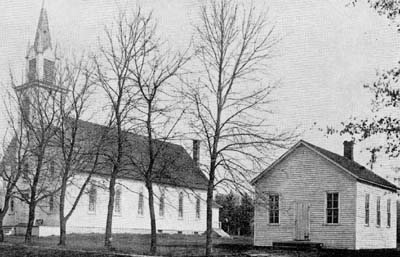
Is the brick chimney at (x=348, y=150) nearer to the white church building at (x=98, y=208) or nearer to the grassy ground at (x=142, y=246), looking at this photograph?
the grassy ground at (x=142, y=246)

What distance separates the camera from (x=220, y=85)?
883 inches

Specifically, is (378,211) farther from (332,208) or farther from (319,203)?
(319,203)

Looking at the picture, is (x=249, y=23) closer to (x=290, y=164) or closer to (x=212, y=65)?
(x=212, y=65)

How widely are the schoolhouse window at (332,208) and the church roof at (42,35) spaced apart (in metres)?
29.2

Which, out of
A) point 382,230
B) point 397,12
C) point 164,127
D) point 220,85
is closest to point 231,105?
point 220,85

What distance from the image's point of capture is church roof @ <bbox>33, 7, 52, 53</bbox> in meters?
48.4

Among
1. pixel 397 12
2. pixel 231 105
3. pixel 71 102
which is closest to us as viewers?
pixel 397 12

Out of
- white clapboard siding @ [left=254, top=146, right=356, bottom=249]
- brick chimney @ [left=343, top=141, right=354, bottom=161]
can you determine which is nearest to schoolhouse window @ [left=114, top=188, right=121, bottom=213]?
white clapboard siding @ [left=254, top=146, right=356, bottom=249]

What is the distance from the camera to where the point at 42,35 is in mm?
49688

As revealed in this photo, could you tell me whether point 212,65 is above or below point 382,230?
above

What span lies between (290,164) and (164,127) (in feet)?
Result: 38.1

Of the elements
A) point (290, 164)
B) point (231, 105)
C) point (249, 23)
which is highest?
point (249, 23)

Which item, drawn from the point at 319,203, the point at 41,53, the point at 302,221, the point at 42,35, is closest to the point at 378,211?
the point at 319,203

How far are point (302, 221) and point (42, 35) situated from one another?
29977 millimetres
